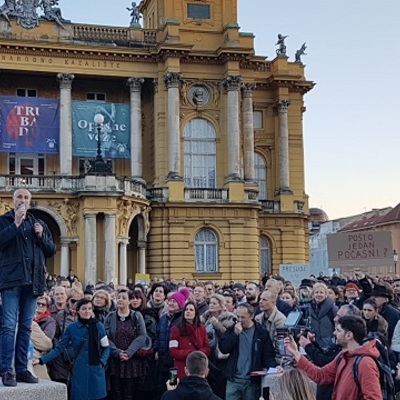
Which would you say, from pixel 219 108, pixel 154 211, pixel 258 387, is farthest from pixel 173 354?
pixel 219 108

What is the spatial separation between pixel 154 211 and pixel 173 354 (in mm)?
28948

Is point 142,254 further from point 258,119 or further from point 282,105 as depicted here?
point 282,105

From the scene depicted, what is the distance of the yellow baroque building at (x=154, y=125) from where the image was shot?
39.2 meters

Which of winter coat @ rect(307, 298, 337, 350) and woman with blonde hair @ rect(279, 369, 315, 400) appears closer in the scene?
woman with blonde hair @ rect(279, 369, 315, 400)

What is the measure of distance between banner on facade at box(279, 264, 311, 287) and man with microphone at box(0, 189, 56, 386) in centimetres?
1926

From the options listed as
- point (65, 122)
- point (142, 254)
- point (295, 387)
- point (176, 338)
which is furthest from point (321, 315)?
point (65, 122)

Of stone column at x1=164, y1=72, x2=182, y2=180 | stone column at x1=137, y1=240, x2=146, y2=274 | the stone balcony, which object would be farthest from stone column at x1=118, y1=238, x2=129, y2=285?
stone column at x1=164, y1=72, x2=182, y2=180

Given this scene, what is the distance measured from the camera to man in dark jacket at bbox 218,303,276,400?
33.6ft

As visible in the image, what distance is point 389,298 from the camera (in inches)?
434

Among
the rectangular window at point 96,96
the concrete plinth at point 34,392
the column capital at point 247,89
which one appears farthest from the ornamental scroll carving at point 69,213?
the concrete plinth at point 34,392

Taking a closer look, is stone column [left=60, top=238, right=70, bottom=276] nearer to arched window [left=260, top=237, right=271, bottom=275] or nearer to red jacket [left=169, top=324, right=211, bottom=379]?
arched window [left=260, top=237, right=271, bottom=275]

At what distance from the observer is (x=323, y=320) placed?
11273mm

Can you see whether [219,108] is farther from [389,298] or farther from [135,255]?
[389,298]

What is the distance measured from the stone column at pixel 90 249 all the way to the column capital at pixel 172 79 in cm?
945
